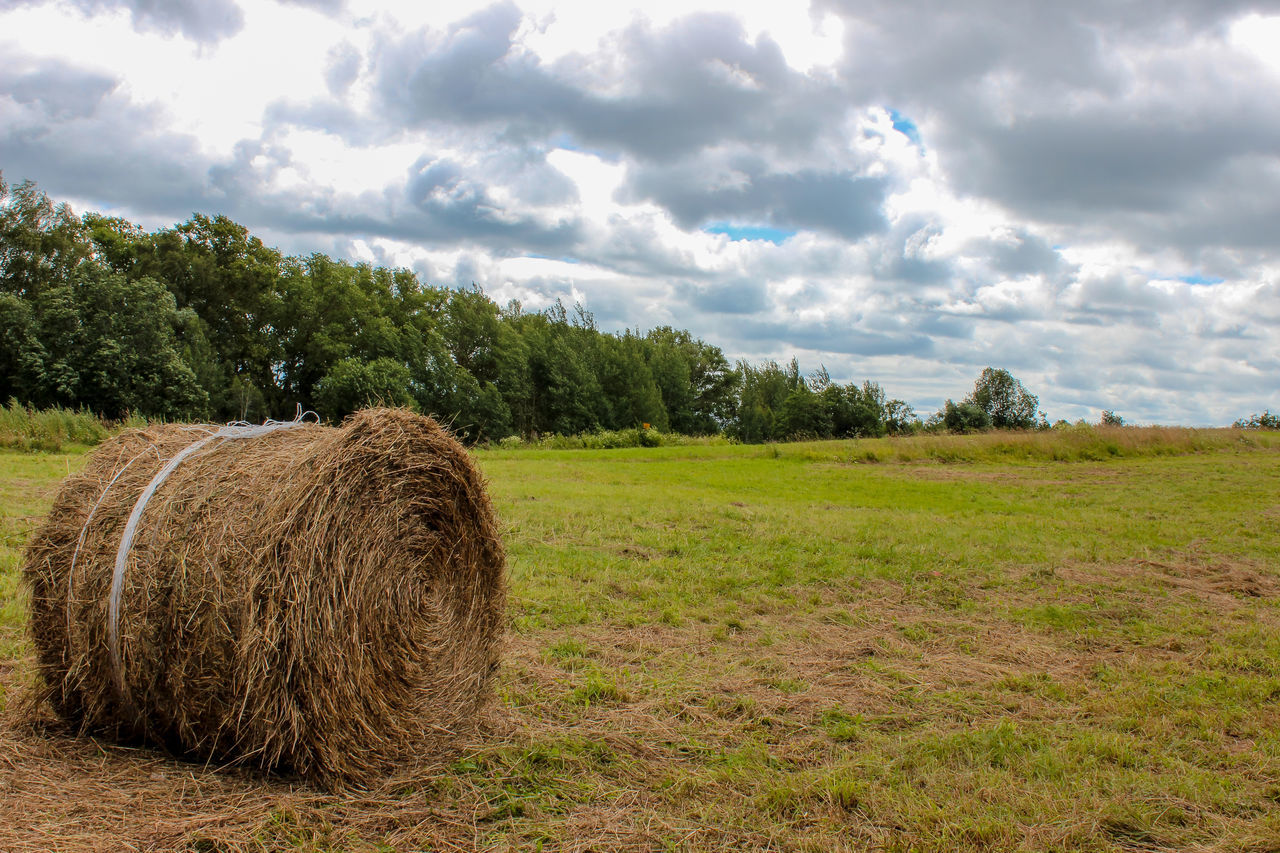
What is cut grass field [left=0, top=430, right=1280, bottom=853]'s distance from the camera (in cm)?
398

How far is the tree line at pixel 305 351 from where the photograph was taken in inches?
1527

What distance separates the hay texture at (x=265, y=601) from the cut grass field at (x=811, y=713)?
0.98ft

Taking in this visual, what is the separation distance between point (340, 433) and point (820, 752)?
148 inches

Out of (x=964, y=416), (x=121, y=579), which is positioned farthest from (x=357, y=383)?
(x=121, y=579)

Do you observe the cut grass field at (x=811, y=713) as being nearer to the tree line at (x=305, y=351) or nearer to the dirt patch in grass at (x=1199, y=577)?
the dirt patch in grass at (x=1199, y=577)

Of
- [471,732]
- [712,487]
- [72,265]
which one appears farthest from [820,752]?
[72,265]

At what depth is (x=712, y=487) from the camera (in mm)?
19906

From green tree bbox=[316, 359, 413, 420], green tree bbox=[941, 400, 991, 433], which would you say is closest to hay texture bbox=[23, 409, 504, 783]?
green tree bbox=[316, 359, 413, 420]

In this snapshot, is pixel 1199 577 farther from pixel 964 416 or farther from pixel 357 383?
pixel 357 383

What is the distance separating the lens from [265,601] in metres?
4.19

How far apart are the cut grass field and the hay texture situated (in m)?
0.30

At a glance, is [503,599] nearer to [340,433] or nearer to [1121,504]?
[340,433]

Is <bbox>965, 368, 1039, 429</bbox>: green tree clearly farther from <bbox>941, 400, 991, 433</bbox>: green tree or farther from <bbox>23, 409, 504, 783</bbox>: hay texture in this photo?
<bbox>23, 409, 504, 783</bbox>: hay texture

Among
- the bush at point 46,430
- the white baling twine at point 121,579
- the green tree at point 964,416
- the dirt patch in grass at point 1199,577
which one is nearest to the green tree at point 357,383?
the bush at point 46,430
